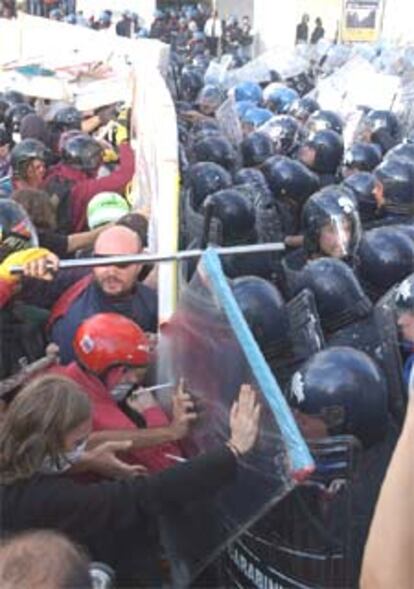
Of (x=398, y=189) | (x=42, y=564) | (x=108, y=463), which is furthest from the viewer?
(x=398, y=189)

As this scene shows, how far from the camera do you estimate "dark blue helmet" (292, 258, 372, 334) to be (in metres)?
4.55

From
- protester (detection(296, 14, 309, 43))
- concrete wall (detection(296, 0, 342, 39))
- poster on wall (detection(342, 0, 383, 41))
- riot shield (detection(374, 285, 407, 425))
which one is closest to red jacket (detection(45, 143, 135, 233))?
riot shield (detection(374, 285, 407, 425))

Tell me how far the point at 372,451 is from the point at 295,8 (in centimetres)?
2804

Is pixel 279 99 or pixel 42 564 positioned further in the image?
pixel 279 99

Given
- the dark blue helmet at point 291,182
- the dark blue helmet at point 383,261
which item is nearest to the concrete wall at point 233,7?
the dark blue helmet at point 291,182

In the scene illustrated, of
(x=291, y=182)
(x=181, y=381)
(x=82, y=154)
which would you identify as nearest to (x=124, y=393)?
(x=181, y=381)

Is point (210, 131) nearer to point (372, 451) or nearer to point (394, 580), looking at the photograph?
point (372, 451)

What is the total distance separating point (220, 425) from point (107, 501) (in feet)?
1.42

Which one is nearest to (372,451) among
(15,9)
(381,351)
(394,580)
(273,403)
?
(381,351)

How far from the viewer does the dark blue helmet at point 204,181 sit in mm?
7023

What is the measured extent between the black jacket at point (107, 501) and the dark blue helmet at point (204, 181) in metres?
4.32

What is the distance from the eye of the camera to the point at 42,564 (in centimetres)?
173

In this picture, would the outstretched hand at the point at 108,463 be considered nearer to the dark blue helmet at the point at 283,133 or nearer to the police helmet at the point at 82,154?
the police helmet at the point at 82,154

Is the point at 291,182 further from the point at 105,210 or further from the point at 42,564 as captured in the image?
the point at 42,564
